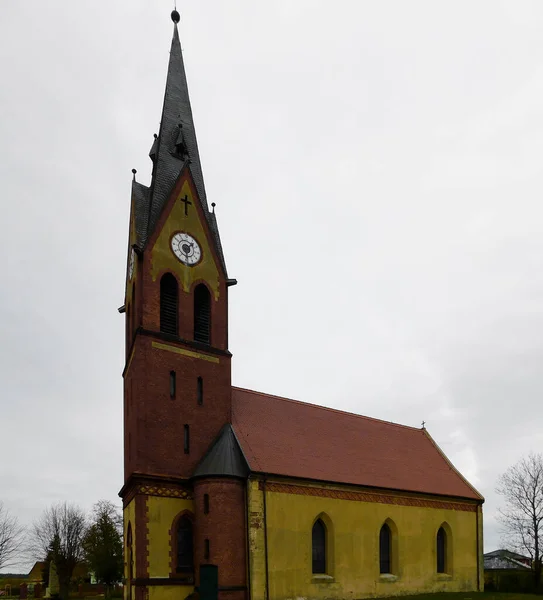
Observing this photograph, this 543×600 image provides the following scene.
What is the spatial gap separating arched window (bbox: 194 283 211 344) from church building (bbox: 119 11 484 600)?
0.25 ft

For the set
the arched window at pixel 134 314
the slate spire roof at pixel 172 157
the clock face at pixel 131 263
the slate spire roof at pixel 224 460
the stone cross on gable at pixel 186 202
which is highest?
the slate spire roof at pixel 172 157

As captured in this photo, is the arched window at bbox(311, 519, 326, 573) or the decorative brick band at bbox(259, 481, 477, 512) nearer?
the decorative brick band at bbox(259, 481, 477, 512)

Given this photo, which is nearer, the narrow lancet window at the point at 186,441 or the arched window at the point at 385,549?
the narrow lancet window at the point at 186,441

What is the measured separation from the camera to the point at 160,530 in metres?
29.5

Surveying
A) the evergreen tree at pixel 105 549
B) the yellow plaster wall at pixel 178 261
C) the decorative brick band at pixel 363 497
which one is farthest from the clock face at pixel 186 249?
the evergreen tree at pixel 105 549

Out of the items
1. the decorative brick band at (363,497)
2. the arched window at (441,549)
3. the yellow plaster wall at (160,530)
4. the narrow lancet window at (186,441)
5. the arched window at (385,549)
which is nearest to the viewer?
the yellow plaster wall at (160,530)

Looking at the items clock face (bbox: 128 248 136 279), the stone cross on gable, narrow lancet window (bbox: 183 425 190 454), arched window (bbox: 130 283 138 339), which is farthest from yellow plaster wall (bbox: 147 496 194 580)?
the stone cross on gable

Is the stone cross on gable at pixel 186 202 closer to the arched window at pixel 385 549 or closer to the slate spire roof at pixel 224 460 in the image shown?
the slate spire roof at pixel 224 460

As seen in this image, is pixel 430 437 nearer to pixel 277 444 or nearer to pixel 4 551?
pixel 277 444

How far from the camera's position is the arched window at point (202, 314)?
113ft

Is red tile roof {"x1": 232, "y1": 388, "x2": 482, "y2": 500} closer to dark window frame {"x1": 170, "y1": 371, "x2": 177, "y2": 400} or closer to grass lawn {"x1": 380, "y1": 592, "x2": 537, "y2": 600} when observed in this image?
dark window frame {"x1": 170, "y1": 371, "x2": 177, "y2": 400}

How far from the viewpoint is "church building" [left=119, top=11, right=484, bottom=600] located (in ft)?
97.7

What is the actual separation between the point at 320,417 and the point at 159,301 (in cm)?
1336

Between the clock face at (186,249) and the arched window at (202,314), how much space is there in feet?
4.71
